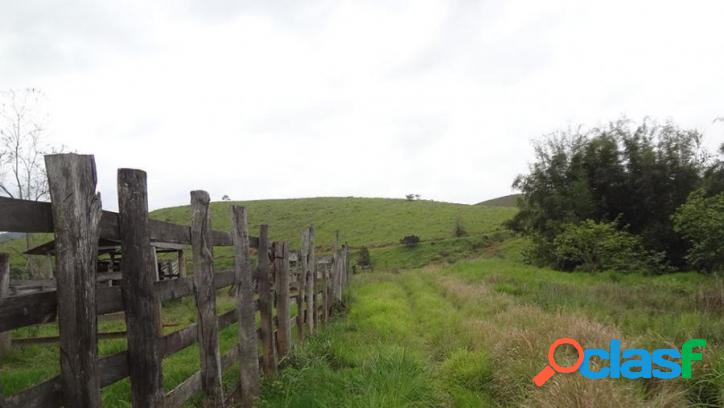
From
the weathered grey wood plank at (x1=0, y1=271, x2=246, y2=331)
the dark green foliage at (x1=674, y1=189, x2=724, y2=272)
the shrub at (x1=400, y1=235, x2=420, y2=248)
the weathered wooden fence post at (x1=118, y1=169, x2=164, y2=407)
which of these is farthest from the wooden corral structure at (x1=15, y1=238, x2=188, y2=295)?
the shrub at (x1=400, y1=235, x2=420, y2=248)

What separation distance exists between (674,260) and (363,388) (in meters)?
23.5

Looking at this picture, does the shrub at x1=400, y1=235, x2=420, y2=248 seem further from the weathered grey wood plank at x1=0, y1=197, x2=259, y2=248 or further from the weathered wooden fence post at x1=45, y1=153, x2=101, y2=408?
the weathered wooden fence post at x1=45, y1=153, x2=101, y2=408

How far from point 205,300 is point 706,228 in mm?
19515

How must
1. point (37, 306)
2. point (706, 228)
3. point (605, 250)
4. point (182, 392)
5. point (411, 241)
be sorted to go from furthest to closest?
1. point (411, 241)
2. point (605, 250)
3. point (706, 228)
4. point (182, 392)
5. point (37, 306)

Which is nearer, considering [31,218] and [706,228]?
[31,218]

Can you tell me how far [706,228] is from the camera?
1705 cm

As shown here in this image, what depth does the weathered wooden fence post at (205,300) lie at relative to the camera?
12.0ft

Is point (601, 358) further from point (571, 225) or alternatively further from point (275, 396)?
point (571, 225)

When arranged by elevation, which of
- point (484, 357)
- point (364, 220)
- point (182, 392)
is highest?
point (364, 220)

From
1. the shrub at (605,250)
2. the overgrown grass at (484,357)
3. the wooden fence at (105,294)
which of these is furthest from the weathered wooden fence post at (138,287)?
the shrub at (605,250)

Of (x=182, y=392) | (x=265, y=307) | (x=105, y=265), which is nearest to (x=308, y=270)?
(x=265, y=307)

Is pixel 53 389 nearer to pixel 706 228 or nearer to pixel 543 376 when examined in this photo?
pixel 543 376

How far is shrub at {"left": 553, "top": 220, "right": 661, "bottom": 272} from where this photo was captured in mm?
20656

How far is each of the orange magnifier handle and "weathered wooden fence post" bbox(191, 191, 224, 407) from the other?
120 inches
